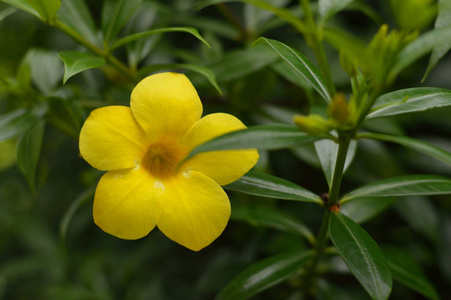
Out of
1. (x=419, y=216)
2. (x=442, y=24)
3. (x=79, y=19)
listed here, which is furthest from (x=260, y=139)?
(x=419, y=216)

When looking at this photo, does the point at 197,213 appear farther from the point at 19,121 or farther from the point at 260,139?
the point at 19,121

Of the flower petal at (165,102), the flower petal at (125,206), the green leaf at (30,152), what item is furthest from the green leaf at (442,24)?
the green leaf at (30,152)

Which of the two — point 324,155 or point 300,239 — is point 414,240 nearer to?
point 300,239

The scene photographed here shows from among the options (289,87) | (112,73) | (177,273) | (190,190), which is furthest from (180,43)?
(190,190)

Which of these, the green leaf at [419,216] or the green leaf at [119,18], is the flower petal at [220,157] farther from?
the green leaf at [419,216]

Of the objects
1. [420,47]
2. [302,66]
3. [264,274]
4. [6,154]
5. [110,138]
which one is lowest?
[6,154]

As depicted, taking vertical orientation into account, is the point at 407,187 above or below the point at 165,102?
above

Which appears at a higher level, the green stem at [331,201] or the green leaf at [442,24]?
the green leaf at [442,24]
